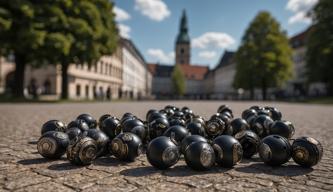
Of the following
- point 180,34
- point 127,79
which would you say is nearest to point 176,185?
point 127,79

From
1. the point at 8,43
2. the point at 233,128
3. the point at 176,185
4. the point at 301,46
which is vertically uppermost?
the point at 301,46

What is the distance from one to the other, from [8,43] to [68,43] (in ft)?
14.7

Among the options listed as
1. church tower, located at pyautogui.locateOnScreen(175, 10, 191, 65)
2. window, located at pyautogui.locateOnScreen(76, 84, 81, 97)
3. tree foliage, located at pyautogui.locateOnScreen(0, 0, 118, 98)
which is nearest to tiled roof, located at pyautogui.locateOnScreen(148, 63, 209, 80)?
church tower, located at pyautogui.locateOnScreen(175, 10, 191, 65)

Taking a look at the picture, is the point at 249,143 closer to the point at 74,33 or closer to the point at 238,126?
the point at 238,126

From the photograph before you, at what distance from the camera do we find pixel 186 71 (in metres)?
163

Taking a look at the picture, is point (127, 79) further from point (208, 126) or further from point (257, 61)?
point (208, 126)

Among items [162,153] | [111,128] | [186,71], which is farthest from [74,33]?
[186,71]

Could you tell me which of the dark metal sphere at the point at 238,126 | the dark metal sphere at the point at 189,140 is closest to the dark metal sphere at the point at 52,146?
the dark metal sphere at the point at 189,140

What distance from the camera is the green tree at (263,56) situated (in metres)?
52.5

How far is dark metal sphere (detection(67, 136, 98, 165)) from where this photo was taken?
470 cm

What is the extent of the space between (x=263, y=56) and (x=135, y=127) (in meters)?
49.4

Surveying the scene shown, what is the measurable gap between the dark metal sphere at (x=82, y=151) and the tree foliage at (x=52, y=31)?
2144cm

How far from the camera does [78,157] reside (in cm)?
471

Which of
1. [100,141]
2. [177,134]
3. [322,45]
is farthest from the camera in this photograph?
[322,45]
